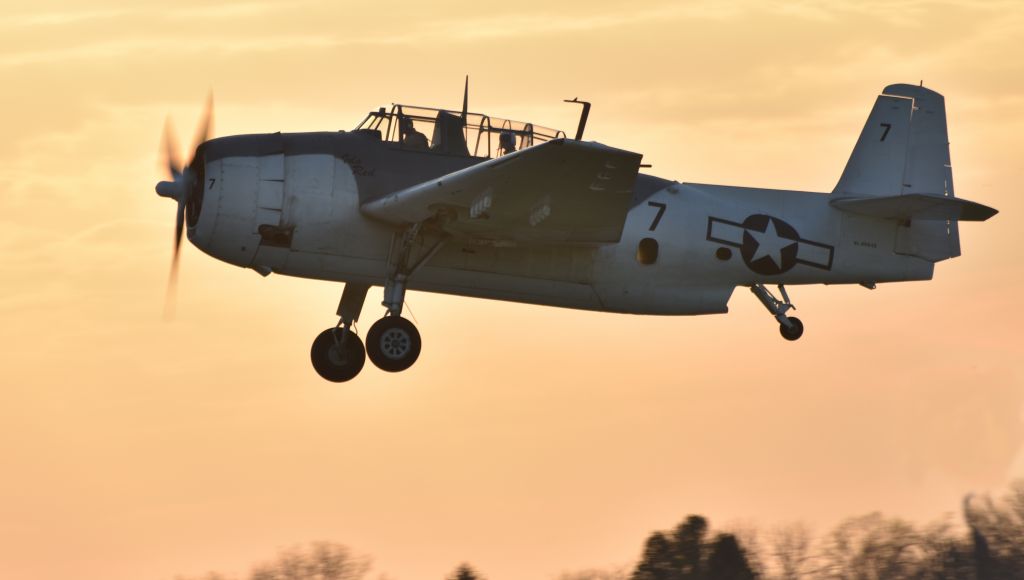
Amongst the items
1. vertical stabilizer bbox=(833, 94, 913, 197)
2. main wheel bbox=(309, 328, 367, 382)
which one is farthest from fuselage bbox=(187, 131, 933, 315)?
main wheel bbox=(309, 328, 367, 382)

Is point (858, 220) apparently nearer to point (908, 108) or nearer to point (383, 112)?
point (908, 108)

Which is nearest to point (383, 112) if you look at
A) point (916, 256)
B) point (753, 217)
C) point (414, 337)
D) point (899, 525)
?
point (414, 337)

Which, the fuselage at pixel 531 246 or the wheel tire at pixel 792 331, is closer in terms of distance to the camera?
the fuselage at pixel 531 246

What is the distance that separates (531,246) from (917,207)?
5028 millimetres

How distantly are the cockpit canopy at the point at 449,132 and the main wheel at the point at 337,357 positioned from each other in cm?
272

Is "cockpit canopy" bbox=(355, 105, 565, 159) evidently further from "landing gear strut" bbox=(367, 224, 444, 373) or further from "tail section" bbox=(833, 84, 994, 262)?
"tail section" bbox=(833, 84, 994, 262)

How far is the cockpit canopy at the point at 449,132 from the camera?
889 inches

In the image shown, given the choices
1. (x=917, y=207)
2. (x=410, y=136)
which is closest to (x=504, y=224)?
(x=410, y=136)

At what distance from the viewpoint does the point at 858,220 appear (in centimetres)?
2456

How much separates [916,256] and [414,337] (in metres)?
6.78

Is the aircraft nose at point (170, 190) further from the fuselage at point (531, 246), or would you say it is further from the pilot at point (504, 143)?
the pilot at point (504, 143)

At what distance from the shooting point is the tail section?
83.5ft

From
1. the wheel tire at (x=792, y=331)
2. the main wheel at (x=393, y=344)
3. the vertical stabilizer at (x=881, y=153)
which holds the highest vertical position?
the vertical stabilizer at (x=881, y=153)

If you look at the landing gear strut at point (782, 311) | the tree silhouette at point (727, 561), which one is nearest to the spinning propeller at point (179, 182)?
the landing gear strut at point (782, 311)
